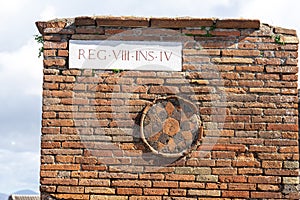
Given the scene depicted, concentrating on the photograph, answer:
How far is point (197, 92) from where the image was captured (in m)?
7.33

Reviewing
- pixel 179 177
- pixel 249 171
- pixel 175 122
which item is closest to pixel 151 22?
pixel 175 122

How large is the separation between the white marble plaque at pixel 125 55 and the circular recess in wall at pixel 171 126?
400 millimetres

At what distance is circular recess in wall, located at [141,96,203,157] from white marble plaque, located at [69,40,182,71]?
0.40m

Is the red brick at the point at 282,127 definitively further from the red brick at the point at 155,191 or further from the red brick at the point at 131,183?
the red brick at the point at 131,183

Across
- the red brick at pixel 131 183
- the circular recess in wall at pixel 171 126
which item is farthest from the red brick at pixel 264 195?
the red brick at pixel 131 183

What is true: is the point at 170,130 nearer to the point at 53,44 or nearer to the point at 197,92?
the point at 197,92

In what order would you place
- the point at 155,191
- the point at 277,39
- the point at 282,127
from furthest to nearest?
the point at 277,39 → the point at 282,127 → the point at 155,191

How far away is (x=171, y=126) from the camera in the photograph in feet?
23.8

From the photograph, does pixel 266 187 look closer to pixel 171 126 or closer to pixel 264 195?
pixel 264 195

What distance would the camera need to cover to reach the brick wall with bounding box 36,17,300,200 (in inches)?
284

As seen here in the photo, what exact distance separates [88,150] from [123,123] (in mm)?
469

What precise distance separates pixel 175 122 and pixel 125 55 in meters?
0.91

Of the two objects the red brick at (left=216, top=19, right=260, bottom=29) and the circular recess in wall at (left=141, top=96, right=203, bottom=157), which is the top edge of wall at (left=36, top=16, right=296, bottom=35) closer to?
the red brick at (left=216, top=19, right=260, bottom=29)

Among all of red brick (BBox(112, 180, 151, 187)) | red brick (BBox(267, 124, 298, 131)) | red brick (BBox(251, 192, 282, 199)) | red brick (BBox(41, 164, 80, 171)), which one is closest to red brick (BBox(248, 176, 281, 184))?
red brick (BBox(251, 192, 282, 199))
